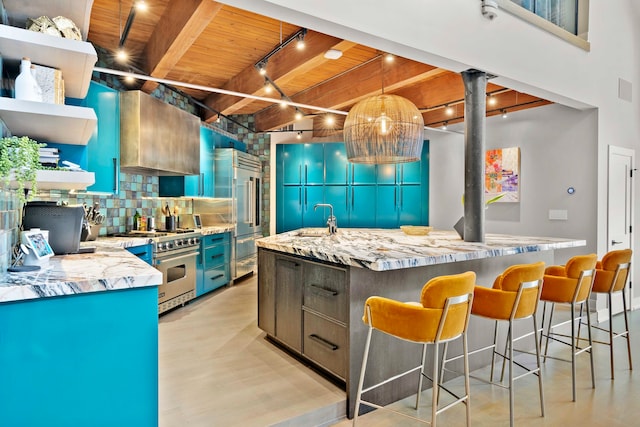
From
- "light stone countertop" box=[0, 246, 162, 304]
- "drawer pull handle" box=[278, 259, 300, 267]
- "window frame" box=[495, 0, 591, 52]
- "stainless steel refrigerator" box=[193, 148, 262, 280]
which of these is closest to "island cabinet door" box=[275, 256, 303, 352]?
"drawer pull handle" box=[278, 259, 300, 267]

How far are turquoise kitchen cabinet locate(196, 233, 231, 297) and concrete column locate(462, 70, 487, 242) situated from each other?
3.27 m

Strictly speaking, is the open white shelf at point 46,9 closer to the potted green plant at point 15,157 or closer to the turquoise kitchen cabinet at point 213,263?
the potted green plant at point 15,157

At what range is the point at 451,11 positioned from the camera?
314cm

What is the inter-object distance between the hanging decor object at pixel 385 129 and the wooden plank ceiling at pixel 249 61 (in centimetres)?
72

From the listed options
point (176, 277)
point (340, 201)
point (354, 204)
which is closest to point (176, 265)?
point (176, 277)

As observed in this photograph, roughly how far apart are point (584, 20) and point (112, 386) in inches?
228

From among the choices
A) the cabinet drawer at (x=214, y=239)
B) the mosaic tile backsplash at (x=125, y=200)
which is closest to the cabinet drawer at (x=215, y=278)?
the cabinet drawer at (x=214, y=239)

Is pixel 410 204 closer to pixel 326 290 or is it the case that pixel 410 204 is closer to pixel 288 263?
pixel 288 263

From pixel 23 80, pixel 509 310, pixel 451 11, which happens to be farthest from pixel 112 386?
pixel 451 11

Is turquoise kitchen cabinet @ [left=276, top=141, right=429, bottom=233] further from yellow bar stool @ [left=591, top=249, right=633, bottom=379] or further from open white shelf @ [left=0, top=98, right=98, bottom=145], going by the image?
open white shelf @ [left=0, top=98, right=98, bottom=145]

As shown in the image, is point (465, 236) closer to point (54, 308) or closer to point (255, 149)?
point (54, 308)

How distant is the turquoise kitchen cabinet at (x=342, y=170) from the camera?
7102 millimetres

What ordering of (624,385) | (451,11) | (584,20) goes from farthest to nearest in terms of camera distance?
(584,20) → (451,11) → (624,385)

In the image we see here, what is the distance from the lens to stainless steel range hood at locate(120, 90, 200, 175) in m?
4.15
